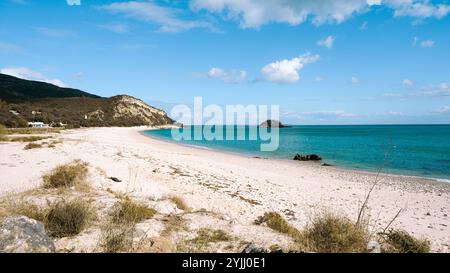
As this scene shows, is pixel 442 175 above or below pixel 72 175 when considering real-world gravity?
below

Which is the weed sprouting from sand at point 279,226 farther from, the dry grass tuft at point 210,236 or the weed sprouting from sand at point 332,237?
the dry grass tuft at point 210,236

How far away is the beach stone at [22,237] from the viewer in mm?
4578

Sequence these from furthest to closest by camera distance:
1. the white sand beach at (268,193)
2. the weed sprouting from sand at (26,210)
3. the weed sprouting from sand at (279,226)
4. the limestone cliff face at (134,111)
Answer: the limestone cliff face at (134,111) → the white sand beach at (268,193) → the weed sprouting from sand at (279,226) → the weed sprouting from sand at (26,210)

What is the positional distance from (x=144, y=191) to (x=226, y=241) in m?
6.60

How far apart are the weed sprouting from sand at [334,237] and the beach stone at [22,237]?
402cm

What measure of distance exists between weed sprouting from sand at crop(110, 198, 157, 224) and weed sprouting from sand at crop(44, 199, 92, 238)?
2.03 ft

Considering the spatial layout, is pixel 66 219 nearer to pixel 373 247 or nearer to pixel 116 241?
pixel 116 241

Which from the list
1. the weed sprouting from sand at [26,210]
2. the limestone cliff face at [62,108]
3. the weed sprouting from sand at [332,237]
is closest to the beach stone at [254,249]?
the weed sprouting from sand at [332,237]

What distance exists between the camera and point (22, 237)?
15.5 ft

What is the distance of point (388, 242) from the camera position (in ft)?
19.7

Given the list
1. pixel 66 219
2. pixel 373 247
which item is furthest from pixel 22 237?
pixel 373 247
